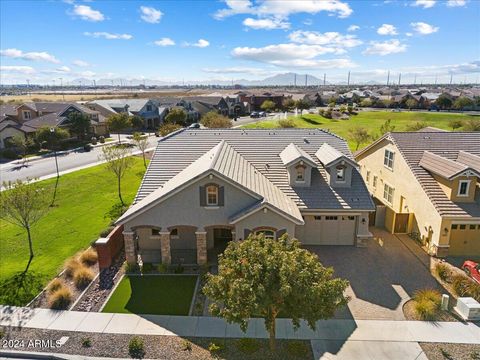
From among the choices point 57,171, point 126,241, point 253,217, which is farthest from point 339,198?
point 57,171

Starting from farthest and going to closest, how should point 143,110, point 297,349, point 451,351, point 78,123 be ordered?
point 143,110
point 78,123
point 297,349
point 451,351

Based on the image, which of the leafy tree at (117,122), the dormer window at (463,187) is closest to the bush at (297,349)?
the dormer window at (463,187)

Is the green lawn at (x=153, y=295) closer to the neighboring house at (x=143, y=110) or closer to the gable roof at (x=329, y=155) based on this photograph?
the gable roof at (x=329, y=155)

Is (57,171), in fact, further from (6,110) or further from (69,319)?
(6,110)

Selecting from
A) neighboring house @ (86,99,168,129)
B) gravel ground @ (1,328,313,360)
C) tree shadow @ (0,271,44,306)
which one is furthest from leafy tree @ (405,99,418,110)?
tree shadow @ (0,271,44,306)

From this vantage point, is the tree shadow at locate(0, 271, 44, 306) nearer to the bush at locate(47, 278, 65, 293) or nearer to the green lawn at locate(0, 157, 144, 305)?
the green lawn at locate(0, 157, 144, 305)

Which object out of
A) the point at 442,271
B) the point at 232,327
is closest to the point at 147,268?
the point at 232,327

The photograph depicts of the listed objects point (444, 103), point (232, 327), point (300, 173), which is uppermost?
point (444, 103)

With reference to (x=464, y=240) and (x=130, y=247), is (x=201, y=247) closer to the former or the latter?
(x=130, y=247)
